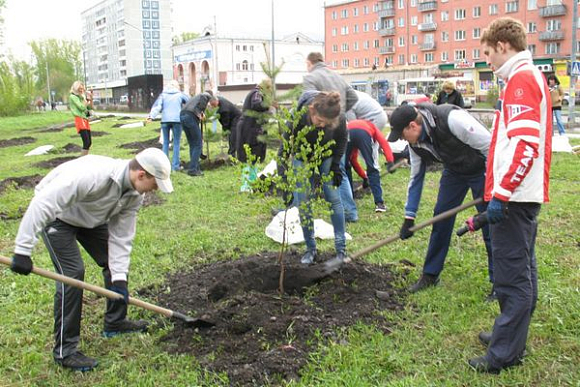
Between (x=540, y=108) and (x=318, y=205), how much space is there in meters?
1.87

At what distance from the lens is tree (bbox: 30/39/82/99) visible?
269 ft

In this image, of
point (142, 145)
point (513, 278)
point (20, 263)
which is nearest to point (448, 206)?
point (513, 278)

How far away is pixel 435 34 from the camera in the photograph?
5803cm

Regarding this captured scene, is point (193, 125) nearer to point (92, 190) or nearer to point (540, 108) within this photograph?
point (92, 190)

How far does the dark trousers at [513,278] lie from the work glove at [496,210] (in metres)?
0.09

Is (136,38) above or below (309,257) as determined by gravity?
above

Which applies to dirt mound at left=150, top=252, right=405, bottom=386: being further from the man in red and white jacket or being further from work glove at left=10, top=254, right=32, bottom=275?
work glove at left=10, top=254, right=32, bottom=275

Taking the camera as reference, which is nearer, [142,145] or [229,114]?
[229,114]

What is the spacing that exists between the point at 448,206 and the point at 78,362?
2704 millimetres

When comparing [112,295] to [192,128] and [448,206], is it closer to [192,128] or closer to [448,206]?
[448,206]

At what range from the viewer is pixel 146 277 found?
467 cm

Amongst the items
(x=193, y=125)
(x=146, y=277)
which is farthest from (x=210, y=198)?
(x=146, y=277)

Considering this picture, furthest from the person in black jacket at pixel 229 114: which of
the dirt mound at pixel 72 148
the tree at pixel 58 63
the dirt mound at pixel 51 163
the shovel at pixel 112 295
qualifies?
the tree at pixel 58 63

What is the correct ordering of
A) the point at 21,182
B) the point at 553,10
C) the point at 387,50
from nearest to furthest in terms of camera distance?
the point at 21,182
the point at 553,10
the point at 387,50
